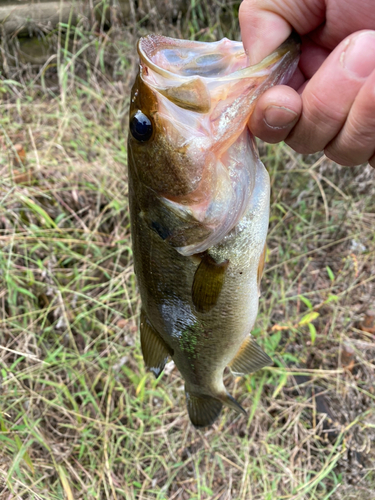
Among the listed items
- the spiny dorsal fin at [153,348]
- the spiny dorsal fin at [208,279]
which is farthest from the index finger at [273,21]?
the spiny dorsal fin at [153,348]

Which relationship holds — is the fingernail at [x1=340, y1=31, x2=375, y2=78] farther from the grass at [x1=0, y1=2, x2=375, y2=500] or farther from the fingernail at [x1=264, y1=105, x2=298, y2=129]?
the grass at [x1=0, y1=2, x2=375, y2=500]

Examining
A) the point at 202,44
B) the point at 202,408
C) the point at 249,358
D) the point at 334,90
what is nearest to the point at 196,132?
the point at 202,44

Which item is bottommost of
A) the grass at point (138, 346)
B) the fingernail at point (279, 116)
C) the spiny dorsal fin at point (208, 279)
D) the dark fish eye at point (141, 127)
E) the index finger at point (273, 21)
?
the grass at point (138, 346)

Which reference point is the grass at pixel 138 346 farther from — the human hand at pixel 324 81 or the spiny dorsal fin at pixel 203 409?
the human hand at pixel 324 81

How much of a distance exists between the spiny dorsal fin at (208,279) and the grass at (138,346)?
4.27 feet

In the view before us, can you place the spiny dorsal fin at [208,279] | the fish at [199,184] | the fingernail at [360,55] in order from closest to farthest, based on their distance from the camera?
the fingernail at [360,55] < the fish at [199,184] < the spiny dorsal fin at [208,279]

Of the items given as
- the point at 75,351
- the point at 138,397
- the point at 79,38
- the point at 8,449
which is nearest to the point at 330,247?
the point at 138,397

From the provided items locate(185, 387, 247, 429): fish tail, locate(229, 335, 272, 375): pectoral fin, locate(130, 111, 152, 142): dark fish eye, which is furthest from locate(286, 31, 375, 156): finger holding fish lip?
locate(185, 387, 247, 429): fish tail

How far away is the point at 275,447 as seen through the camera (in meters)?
2.35

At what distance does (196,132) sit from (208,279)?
479 millimetres

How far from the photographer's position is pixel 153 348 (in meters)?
1.52

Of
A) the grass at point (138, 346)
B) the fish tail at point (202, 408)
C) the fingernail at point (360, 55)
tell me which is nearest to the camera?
the fingernail at point (360, 55)

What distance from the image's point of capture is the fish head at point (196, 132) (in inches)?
38.1

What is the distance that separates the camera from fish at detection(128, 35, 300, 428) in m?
0.98
